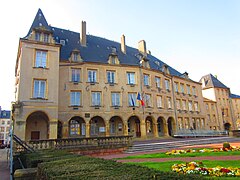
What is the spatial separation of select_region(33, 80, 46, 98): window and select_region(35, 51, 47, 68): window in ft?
5.69

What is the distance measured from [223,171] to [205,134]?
2844cm

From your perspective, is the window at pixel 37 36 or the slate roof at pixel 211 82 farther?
the slate roof at pixel 211 82

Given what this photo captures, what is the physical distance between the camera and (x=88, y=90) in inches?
946

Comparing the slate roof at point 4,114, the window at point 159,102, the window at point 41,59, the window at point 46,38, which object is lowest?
the window at point 159,102

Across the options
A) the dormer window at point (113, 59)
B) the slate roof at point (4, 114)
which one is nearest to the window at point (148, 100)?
the dormer window at point (113, 59)

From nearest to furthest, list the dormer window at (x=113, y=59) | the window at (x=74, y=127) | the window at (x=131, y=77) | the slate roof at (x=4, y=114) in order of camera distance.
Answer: the window at (x=74, y=127) < the dormer window at (x=113, y=59) < the window at (x=131, y=77) < the slate roof at (x=4, y=114)

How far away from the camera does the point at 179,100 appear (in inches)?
1305

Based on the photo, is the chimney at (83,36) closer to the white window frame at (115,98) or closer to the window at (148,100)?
the white window frame at (115,98)

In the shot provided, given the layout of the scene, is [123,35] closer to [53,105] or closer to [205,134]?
[53,105]

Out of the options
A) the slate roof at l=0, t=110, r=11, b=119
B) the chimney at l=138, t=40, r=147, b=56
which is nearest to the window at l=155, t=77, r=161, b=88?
the chimney at l=138, t=40, r=147, b=56

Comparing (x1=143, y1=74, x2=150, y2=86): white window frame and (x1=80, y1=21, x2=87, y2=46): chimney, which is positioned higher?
(x1=80, y1=21, x2=87, y2=46): chimney

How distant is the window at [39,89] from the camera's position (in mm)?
19234

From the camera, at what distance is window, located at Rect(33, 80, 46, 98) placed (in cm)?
1923

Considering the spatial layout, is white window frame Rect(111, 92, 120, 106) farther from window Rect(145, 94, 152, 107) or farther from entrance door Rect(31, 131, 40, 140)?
entrance door Rect(31, 131, 40, 140)
